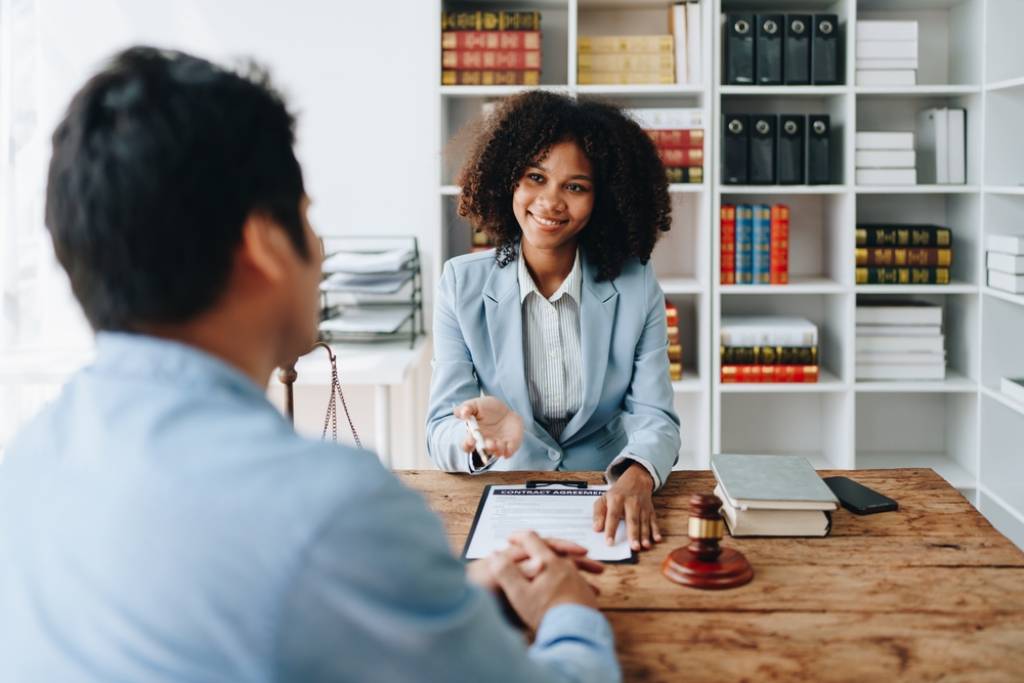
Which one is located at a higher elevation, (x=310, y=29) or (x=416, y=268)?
(x=310, y=29)

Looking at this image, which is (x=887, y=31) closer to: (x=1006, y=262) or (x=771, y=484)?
(x=1006, y=262)

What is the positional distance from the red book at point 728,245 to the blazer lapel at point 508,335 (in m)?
1.36

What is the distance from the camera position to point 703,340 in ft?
11.2

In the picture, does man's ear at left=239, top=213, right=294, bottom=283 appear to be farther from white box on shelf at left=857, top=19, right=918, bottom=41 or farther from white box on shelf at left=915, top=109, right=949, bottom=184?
white box on shelf at left=915, top=109, right=949, bottom=184

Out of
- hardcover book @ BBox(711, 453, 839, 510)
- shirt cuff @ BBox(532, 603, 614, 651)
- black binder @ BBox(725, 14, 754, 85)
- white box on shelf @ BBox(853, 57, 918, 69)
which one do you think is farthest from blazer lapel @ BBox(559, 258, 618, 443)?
white box on shelf @ BBox(853, 57, 918, 69)

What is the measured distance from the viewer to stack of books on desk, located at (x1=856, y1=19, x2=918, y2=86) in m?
3.29

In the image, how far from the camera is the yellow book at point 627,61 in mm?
3312

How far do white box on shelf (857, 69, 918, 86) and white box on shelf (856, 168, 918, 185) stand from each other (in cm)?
27

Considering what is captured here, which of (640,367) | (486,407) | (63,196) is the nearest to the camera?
(63,196)

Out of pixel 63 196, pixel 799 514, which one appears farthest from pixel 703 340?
pixel 63 196

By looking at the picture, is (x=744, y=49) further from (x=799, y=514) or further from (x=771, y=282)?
(x=799, y=514)

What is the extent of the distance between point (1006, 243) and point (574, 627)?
2.58 metres

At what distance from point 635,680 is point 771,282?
8.09 feet

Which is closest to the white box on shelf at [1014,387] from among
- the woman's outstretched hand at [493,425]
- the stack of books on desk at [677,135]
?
the stack of books on desk at [677,135]
